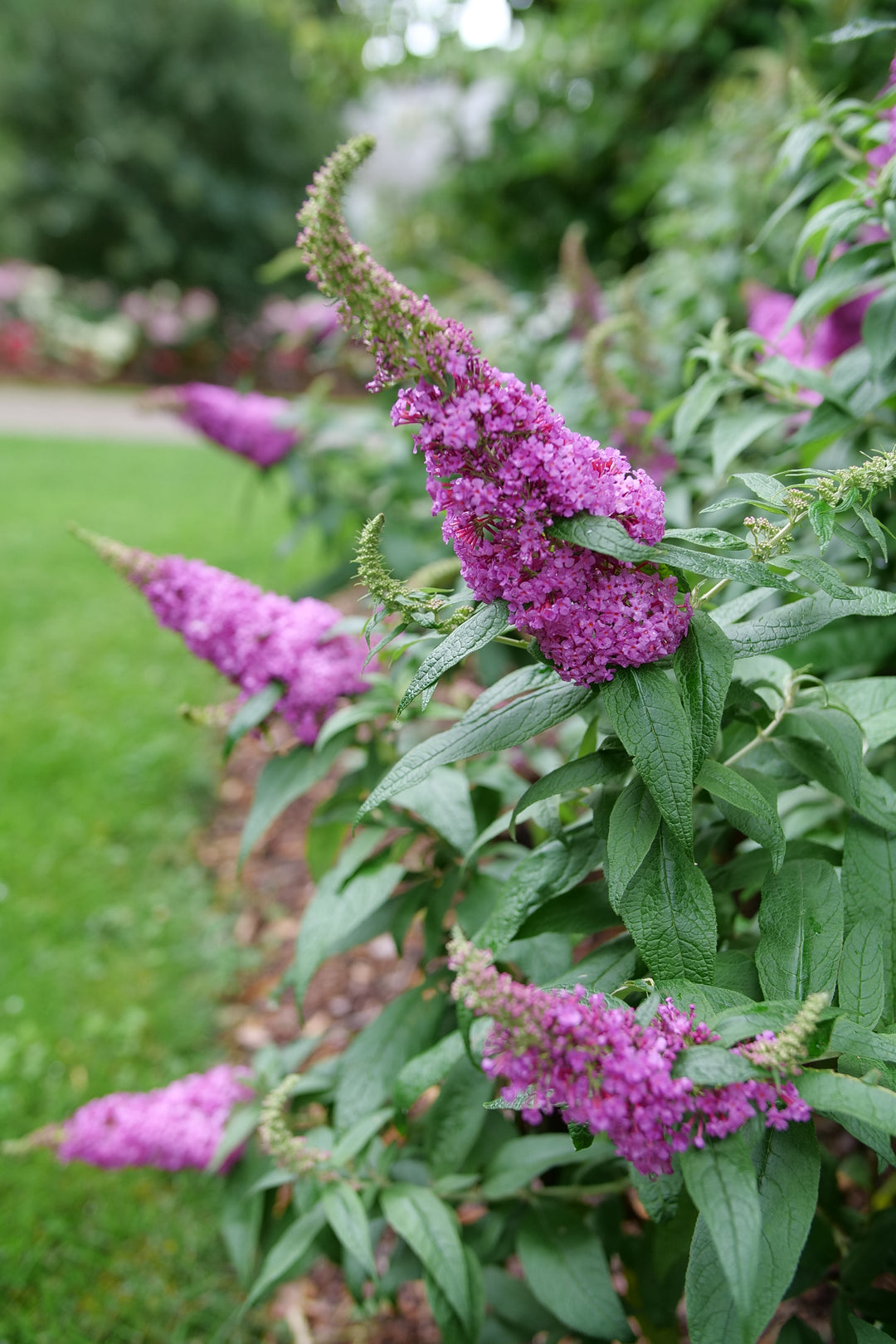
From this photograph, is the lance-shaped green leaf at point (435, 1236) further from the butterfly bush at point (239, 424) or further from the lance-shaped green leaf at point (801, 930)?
the butterfly bush at point (239, 424)

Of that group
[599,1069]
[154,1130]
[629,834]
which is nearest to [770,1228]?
[599,1069]

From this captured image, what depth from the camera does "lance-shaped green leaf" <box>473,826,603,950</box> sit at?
110 centimetres

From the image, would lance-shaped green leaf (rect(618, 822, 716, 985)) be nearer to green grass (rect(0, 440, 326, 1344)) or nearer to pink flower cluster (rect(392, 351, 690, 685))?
pink flower cluster (rect(392, 351, 690, 685))

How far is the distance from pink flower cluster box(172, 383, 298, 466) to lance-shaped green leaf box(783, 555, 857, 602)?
2.47 meters

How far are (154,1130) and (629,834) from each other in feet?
4.35

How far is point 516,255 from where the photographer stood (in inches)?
239

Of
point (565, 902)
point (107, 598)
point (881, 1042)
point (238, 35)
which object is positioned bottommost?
point (107, 598)

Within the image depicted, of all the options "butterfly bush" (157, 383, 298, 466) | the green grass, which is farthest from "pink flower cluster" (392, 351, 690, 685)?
"butterfly bush" (157, 383, 298, 466)

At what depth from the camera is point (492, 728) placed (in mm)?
1011

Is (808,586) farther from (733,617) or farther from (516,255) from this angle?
(516,255)

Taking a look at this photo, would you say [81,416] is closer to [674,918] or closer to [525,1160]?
[525,1160]

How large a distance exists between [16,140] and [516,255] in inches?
451

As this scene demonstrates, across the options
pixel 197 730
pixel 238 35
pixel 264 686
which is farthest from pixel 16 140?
pixel 264 686

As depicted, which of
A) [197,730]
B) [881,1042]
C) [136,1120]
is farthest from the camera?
[197,730]
